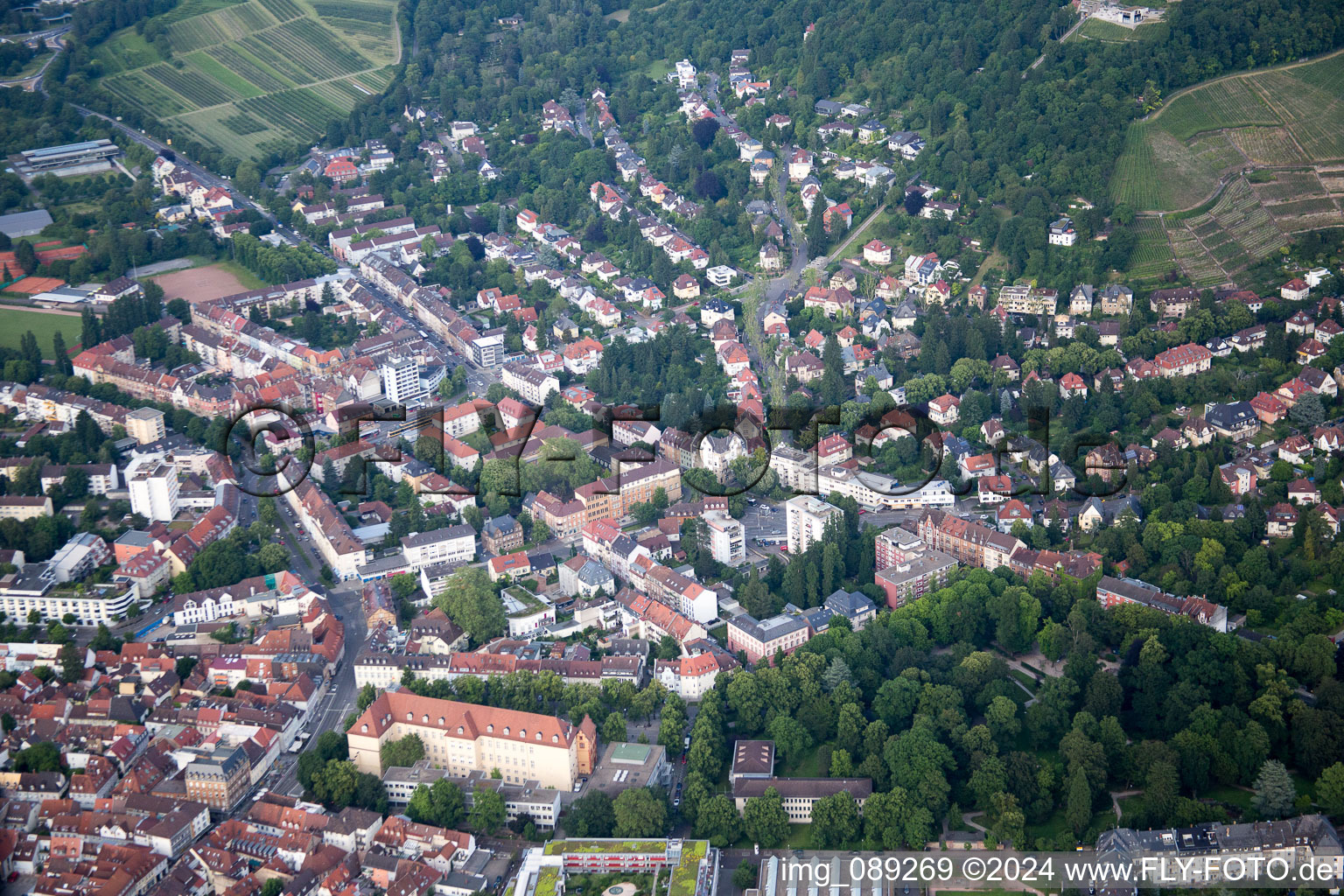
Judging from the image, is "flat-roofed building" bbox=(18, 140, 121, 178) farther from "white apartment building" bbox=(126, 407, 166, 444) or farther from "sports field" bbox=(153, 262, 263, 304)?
"white apartment building" bbox=(126, 407, 166, 444)

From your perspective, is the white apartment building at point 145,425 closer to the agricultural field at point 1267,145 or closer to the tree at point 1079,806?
the tree at point 1079,806

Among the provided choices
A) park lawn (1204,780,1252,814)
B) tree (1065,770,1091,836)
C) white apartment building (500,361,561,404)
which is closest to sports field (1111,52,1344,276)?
white apartment building (500,361,561,404)

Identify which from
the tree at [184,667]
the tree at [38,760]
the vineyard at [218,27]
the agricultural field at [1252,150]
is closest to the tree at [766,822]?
the tree at [184,667]

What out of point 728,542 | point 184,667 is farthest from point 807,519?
point 184,667

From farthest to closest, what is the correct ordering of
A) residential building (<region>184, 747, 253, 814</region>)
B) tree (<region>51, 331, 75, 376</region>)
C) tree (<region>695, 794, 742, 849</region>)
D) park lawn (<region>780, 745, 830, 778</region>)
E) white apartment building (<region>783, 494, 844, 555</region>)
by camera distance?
1. tree (<region>51, 331, 75, 376</region>)
2. white apartment building (<region>783, 494, 844, 555</region>)
3. park lawn (<region>780, 745, 830, 778</region>)
4. residential building (<region>184, 747, 253, 814</region>)
5. tree (<region>695, 794, 742, 849</region>)

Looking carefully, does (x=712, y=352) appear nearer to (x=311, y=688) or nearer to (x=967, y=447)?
(x=967, y=447)

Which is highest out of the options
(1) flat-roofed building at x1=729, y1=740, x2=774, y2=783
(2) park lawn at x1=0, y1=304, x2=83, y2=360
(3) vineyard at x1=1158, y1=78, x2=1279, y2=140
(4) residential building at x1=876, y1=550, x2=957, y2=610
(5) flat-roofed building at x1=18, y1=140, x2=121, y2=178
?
(3) vineyard at x1=1158, y1=78, x2=1279, y2=140
